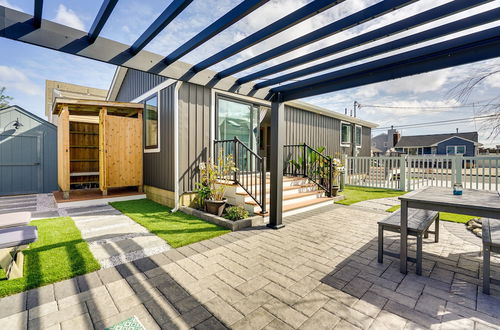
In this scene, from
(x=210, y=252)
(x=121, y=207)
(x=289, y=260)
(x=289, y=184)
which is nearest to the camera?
(x=289, y=260)

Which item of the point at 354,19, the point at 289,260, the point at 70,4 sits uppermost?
the point at 70,4

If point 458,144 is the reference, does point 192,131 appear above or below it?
below

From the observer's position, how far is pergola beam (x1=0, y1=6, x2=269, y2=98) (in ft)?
6.01

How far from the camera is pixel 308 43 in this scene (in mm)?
2238

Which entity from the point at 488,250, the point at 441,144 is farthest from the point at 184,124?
the point at 441,144

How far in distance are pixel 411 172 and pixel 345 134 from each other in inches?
139

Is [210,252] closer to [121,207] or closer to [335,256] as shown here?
[335,256]

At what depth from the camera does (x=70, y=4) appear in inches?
77.4

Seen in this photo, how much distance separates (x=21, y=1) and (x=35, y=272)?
2470 mm

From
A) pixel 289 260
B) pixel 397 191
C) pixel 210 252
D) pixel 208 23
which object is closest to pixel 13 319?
pixel 210 252

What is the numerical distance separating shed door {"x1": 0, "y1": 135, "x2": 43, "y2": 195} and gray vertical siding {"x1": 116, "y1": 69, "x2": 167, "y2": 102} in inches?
120

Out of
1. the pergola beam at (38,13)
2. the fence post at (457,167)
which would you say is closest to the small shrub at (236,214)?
the pergola beam at (38,13)

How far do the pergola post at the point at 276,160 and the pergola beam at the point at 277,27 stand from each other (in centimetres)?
143

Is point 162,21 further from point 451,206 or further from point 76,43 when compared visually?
point 451,206
